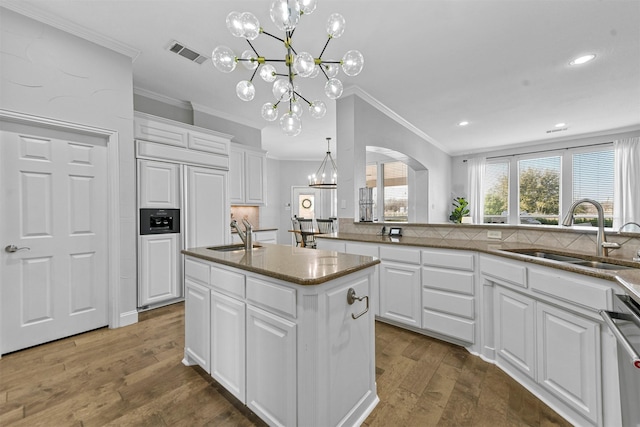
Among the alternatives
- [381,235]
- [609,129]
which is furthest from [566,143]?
[381,235]

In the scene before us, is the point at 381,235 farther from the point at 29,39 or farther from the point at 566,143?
the point at 566,143

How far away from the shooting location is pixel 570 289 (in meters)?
1.47

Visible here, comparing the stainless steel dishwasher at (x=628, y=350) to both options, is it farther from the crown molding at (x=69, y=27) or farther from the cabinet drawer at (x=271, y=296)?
the crown molding at (x=69, y=27)

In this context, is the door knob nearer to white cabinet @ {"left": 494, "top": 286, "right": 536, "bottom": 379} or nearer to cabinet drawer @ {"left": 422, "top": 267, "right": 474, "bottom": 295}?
cabinet drawer @ {"left": 422, "top": 267, "right": 474, "bottom": 295}

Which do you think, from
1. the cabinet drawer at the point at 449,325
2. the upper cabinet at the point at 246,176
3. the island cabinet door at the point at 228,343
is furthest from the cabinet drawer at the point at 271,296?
the upper cabinet at the point at 246,176

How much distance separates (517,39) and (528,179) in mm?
5194

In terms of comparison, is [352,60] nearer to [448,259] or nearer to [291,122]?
[291,122]

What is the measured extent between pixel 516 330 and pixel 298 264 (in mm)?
1633

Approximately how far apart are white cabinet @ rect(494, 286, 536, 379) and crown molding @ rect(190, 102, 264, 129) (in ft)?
14.7

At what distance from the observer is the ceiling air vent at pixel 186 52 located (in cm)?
271

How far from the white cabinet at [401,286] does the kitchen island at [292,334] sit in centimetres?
107

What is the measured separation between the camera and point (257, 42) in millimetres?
2637

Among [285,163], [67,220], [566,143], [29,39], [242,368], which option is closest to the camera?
[242,368]

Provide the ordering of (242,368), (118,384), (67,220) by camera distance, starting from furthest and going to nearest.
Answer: (67,220)
(118,384)
(242,368)
